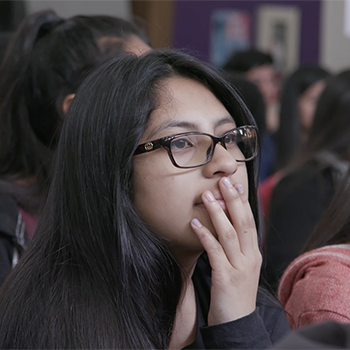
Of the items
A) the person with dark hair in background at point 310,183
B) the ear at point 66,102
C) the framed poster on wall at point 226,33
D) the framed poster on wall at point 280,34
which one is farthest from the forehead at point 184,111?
the framed poster on wall at point 280,34

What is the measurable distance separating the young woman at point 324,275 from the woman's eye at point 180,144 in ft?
1.32

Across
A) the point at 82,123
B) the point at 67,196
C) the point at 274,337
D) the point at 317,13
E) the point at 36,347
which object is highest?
the point at 82,123

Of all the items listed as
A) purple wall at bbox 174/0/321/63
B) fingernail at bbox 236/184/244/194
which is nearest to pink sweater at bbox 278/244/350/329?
fingernail at bbox 236/184/244/194

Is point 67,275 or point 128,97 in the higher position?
point 128,97

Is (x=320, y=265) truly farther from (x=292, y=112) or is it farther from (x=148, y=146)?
(x=292, y=112)

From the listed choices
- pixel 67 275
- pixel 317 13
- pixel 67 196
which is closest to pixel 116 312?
pixel 67 275

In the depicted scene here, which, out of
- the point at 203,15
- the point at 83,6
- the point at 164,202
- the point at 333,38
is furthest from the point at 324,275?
the point at 333,38

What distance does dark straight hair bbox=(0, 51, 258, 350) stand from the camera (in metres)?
0.94

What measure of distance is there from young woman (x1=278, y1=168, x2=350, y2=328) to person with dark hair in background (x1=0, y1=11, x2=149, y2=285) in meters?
0.71

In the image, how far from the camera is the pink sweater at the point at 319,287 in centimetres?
109

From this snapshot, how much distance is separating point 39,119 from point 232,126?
731mm

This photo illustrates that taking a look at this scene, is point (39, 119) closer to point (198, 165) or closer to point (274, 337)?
point (198, 165)

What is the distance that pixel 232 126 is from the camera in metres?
1.09

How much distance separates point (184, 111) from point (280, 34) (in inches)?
186
